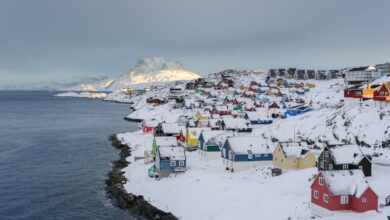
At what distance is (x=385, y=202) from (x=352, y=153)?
937 cm

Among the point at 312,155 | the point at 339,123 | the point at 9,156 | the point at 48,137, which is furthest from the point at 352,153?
the point at 48,137

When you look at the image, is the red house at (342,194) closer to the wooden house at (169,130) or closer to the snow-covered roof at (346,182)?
the snow-covered roof at (346,182)

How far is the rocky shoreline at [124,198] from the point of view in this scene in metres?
42.7

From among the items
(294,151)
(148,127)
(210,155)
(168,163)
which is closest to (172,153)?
(168,163)

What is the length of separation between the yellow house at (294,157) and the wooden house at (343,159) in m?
5.78

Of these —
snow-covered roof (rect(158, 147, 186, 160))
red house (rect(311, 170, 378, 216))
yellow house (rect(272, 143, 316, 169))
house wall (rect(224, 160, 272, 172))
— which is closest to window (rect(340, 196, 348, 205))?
red house (rect(311, 170, 378, 216))

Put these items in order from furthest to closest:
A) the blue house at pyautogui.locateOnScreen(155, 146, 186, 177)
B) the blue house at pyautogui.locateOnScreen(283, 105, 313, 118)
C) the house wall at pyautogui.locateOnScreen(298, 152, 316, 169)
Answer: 1. the blue house at pyautogui.locateOnScreen(283, 105, 313, 118)
2. the blue house at pyautogui.locateOnScreen(155, 146, 186, 177)
3. the house wall at pyautogui.locateOnScreen(298, 152, 316, 169)

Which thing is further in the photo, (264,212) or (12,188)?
(12,188)

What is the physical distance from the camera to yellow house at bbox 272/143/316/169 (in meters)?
50.5

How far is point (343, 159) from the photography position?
143 feet

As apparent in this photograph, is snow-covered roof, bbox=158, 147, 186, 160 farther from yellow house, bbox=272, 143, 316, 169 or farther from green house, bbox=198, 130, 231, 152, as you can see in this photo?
yellow house, bbox=272, 143, 316, 169

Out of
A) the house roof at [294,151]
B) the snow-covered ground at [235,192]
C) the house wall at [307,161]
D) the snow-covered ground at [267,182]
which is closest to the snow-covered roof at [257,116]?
the snow-covered ground at [267,182]

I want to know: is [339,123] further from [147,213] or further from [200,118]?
[200,118]

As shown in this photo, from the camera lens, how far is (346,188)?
34.3 metres
